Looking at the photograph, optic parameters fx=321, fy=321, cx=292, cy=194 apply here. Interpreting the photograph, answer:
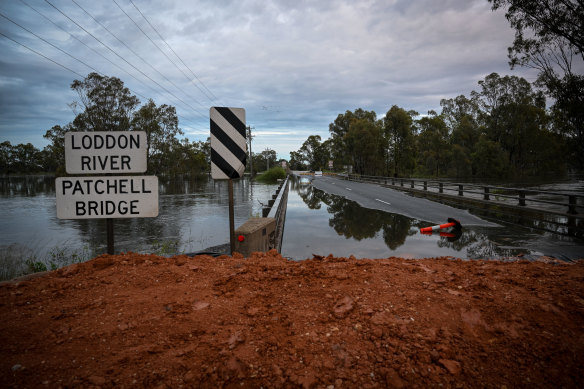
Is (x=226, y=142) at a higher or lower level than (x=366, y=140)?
lower

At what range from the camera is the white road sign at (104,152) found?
4.41 meters

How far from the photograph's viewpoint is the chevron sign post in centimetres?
520

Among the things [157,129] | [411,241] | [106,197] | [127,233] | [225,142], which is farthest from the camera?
[157,129]

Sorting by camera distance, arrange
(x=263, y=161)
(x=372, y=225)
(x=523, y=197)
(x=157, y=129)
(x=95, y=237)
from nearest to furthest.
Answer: (x=372, y=225) < (x=95, y=237) < (x=523, y=197) < (x=157, y=129) < (x=263, y=161)

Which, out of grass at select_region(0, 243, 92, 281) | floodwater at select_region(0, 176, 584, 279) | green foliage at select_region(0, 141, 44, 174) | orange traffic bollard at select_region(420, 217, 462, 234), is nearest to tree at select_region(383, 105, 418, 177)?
floodwater at select_region(0, 176, 584, 279)

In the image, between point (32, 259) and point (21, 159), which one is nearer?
point (32, 259)

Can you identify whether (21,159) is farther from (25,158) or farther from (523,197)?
(523,197)

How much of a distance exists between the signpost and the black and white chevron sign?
1040 millimetres

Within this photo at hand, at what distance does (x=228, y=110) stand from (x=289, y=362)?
4.07 m

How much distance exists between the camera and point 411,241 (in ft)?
30.2

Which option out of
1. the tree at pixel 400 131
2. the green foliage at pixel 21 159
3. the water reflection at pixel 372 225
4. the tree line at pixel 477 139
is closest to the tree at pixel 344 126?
the tree line at pixel 477 139

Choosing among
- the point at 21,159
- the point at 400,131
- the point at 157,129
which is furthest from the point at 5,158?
the point at 400,131

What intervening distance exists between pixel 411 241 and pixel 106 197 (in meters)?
7.76

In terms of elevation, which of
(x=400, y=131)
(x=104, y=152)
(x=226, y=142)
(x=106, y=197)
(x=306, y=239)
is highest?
(x=400, y=131)
